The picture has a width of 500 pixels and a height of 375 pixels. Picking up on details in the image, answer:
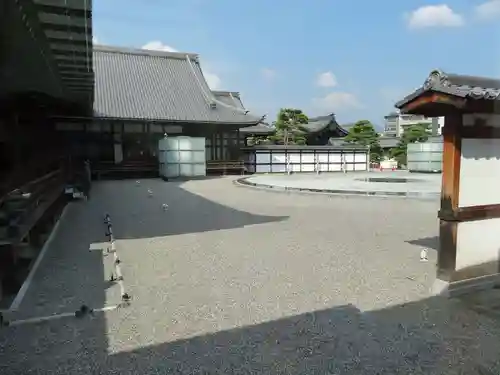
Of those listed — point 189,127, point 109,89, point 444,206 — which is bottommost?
point 444,206

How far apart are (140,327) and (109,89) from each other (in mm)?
24145

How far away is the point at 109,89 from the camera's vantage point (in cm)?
2497

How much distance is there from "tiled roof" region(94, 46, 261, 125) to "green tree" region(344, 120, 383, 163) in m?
17.5

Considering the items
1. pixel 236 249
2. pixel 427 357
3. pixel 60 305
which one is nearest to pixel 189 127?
pixel 236 249

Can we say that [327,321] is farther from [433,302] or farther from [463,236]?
[463,236]

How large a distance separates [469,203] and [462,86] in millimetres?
1371

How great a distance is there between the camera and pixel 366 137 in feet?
131

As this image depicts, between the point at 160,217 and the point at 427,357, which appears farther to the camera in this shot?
the point at 160,217

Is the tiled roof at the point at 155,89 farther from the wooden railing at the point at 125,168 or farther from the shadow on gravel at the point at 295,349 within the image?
the shadow on gravel at the point at 295,349

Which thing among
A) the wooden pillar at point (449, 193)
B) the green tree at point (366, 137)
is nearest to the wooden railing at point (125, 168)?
the wooden pillar at point (449, 193)

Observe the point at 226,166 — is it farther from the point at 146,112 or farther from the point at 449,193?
the point at 449,193

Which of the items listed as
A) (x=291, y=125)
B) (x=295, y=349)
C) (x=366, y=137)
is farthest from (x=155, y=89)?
(x=295, y=349)

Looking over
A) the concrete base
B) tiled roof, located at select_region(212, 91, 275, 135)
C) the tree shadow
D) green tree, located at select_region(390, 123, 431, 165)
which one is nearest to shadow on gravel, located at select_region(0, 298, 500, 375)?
the concrete base

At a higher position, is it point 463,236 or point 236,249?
point 463,236
